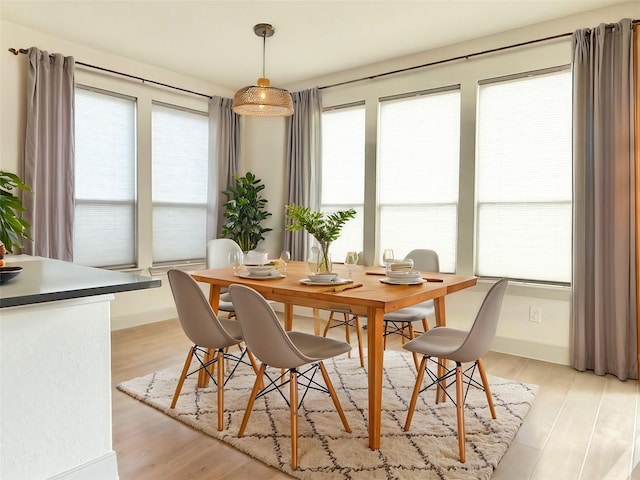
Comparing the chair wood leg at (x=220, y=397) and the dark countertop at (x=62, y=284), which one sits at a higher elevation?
the dark countertop at (x=62, y=284)

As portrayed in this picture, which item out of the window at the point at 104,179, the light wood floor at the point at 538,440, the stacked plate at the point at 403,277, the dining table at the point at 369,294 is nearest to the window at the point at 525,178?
the light wood floor at the point at 538,440

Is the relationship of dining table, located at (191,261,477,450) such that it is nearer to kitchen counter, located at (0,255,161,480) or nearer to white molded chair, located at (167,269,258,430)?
white molded chair, located at (167,269,258,430)

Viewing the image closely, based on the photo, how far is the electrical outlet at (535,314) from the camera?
3.72 m

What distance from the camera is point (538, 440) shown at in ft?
7.61

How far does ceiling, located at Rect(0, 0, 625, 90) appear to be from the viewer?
11.1 ft

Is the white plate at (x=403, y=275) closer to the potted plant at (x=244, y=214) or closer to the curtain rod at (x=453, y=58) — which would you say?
the curtain rod at (x=453, y=58)

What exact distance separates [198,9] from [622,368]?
411 centimetres

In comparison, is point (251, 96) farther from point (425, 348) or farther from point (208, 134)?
point (208, 134)

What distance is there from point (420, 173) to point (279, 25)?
1873 mm

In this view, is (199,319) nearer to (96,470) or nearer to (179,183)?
(96,470)

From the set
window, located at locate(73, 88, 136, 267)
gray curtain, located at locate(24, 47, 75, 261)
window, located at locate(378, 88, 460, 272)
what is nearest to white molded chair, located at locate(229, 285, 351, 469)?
window, located at locate(378, 88, 460, 272)

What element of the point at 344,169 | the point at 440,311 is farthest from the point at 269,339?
the point at 344,169

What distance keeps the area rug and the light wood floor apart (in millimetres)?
71

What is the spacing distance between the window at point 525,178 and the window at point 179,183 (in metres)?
3.14
